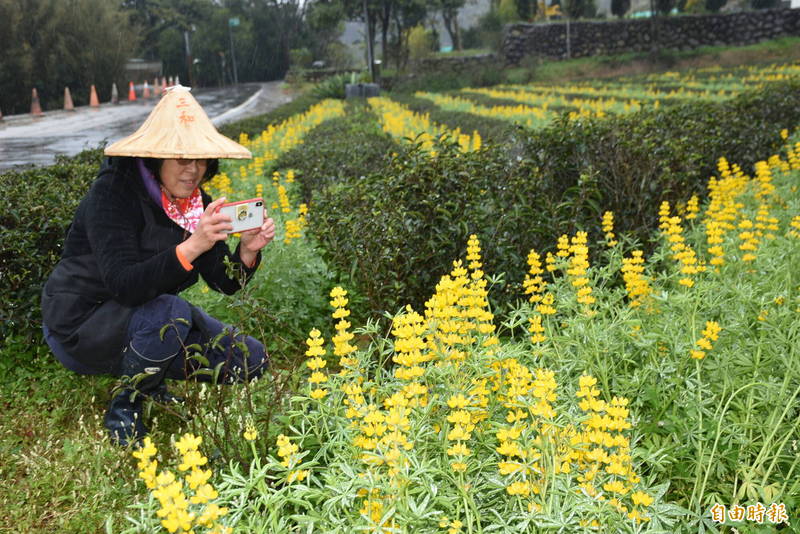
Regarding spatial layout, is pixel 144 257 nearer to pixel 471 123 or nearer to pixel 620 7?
pixel 471 123

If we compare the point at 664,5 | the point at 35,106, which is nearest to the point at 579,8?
the point at 664,5

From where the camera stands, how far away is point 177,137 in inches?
114

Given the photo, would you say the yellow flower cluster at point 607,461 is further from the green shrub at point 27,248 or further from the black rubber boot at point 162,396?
the green shrub at point 27,248

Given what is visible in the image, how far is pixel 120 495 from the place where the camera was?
9.51ft

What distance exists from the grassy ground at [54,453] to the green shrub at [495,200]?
151 centimetres

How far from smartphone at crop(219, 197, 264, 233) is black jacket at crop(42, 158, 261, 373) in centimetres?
17

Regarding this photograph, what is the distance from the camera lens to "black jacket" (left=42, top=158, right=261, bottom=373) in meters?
2.89

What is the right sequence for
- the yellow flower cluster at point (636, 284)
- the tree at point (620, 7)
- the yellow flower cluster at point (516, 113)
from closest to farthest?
the yellow flower cluster at point (636, 284), the yellow flower cluster at point (516, 113), the tree at point (620, 7)

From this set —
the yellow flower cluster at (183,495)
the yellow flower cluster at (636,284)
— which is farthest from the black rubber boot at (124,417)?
the yellow flower cluster at (636,284)

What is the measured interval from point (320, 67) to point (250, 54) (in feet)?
21.9

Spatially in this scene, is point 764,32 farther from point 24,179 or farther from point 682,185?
point 24,179

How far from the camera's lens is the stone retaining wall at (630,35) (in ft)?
128

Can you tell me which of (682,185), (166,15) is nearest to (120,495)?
(682,185)

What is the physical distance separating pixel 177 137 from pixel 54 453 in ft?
5.32
